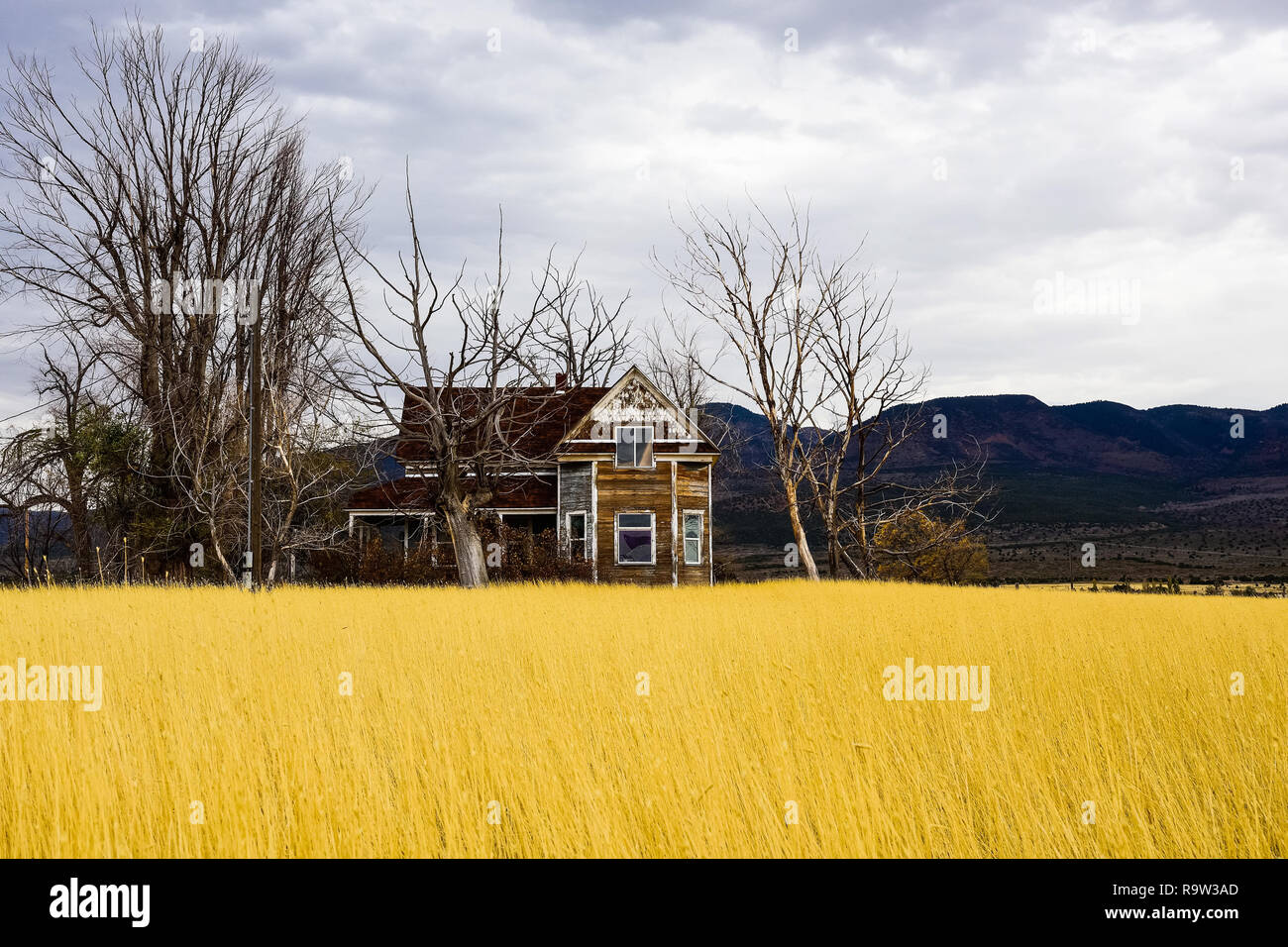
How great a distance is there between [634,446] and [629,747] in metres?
23.7

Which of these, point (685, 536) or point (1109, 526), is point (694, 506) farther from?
point (1109, 526)

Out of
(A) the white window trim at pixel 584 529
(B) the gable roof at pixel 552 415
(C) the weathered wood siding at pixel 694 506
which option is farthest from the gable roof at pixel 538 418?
(C) the weathered wood siding at pixel 694 506

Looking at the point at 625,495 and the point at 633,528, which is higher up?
the point at 625,495

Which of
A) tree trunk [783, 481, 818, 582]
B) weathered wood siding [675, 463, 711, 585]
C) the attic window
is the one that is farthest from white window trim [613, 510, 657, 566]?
tree trunk [783, 481, 818, 582]

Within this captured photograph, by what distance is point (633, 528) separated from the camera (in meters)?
29.5

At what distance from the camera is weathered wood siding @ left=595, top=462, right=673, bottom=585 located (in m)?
29.1

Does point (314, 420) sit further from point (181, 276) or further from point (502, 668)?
point (502, 668)

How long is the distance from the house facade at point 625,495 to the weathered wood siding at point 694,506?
0.03 metres

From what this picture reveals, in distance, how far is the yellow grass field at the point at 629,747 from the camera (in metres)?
4.74

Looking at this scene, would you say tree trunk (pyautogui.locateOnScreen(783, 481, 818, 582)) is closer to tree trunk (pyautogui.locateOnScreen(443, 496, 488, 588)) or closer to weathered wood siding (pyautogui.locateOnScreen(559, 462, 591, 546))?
weathered wood siding (pyautogui.locateOnScreen(559, 462, 591, 546))
